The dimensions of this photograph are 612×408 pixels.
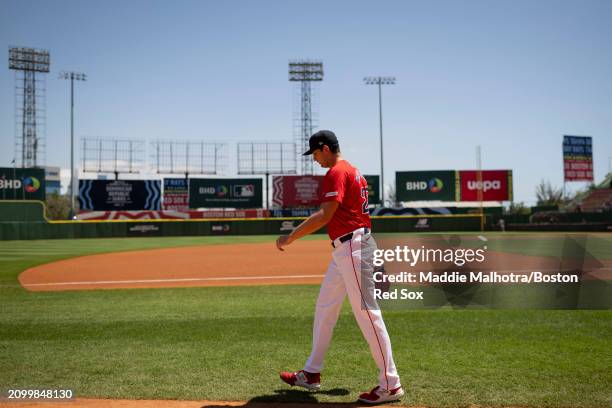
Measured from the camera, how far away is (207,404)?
3844 mm

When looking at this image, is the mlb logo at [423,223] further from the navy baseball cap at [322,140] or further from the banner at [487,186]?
the navy baseball cap at [322,140]

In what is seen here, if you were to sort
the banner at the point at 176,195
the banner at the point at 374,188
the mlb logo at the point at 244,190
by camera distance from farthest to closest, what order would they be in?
the banner at the point at 374,188 → the mlb logo at the point at 244,190 → the banner at the point at 176,195

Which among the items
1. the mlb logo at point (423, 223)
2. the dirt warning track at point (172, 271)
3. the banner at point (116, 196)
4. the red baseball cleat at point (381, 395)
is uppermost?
the banner at point (116, 196)

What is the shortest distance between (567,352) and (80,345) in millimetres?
5219

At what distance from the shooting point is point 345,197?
3908 mm

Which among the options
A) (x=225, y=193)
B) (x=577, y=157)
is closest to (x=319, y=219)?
(x=225, y=193)

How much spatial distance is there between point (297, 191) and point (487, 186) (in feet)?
62.4

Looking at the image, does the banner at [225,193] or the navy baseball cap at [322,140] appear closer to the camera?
the navy baseball cap at [322,140]

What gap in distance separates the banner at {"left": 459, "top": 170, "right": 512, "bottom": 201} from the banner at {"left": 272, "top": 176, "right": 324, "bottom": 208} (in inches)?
565

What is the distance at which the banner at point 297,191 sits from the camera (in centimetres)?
5097

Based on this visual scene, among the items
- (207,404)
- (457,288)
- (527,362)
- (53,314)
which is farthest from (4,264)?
(527,362)

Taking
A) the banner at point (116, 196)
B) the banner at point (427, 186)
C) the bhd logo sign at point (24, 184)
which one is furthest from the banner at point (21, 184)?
the banner at point (427, 186)

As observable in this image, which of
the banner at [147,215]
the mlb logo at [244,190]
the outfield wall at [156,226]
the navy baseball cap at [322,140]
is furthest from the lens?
the mlb logo at [244,190]

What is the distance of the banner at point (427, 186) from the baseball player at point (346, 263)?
4747 centimetres
